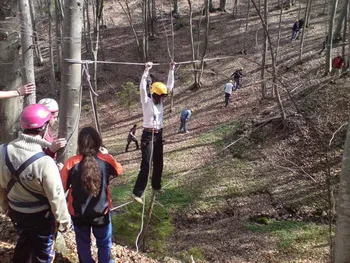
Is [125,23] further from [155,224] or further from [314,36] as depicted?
[155,224]

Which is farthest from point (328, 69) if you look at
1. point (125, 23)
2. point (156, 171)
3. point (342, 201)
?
point (125, 23)

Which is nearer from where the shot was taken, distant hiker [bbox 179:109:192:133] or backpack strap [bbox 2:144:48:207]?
backpack strap [bbox 2:144:48:207]

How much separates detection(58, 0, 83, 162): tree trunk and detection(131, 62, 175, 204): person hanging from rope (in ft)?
4.34

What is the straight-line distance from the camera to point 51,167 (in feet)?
8.64

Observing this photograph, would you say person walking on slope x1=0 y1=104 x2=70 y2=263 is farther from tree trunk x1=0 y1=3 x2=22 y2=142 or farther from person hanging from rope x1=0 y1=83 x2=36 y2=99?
tree trunk x1=0 y1=3 x2=22 y2=142

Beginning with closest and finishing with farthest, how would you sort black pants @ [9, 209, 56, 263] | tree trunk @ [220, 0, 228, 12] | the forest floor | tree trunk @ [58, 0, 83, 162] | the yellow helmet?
1. black pants @ [9, 209, 56, 263]
2. tree trunk @ [58, 0, 83, 162]
3. the yellow helmet
4. the forest floor
5. tree trunk @ [220, 0, 228, 12]

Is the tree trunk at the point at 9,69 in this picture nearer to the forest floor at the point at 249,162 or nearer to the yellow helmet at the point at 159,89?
the forest floor at the point at 249,162

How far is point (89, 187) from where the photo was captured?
9.87ft

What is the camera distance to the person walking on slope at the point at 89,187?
9.87ft

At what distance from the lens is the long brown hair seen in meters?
2.99

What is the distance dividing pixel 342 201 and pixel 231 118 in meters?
12.0

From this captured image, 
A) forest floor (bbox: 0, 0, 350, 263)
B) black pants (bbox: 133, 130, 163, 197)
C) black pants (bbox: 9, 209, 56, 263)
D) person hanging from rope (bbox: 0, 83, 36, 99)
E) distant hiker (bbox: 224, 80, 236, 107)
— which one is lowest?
forest floor (bbox: 0, 0, 350, 263)

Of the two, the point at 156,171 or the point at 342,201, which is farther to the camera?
the point at 156,171

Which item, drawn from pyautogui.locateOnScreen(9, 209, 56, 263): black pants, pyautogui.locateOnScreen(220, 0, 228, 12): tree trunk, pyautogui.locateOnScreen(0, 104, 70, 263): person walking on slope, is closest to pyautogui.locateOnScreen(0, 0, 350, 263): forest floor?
pyautogui.locateOnScreen(9, 209, 56, 263): black pants
